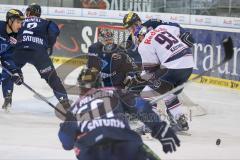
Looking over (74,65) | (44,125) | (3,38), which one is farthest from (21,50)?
(74,65)

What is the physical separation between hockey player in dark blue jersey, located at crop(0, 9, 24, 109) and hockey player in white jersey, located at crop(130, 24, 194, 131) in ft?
5.50

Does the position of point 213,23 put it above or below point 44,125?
above

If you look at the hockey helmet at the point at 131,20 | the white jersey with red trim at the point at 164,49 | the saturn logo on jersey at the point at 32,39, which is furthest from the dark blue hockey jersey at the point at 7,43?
the white jersey with red trim at the point at 164,49

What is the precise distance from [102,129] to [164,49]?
273 cm

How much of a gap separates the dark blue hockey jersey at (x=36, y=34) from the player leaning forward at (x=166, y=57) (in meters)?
1.19

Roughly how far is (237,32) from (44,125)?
12.8ft

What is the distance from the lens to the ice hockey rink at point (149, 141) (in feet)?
18.2

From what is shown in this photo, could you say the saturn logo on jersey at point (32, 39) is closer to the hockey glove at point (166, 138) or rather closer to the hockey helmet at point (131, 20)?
the hockey helmet at point (131, 20)

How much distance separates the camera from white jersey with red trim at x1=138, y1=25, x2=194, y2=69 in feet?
19.6

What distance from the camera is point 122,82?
21.3 feet

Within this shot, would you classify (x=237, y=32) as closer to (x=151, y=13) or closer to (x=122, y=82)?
(x=151, y=13)

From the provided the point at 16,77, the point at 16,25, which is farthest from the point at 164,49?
the point at 16,25

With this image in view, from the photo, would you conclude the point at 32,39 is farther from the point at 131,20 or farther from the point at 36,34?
the point at 131,20

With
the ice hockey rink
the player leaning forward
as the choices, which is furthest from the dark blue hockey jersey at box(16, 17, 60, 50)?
the player leaning forward
